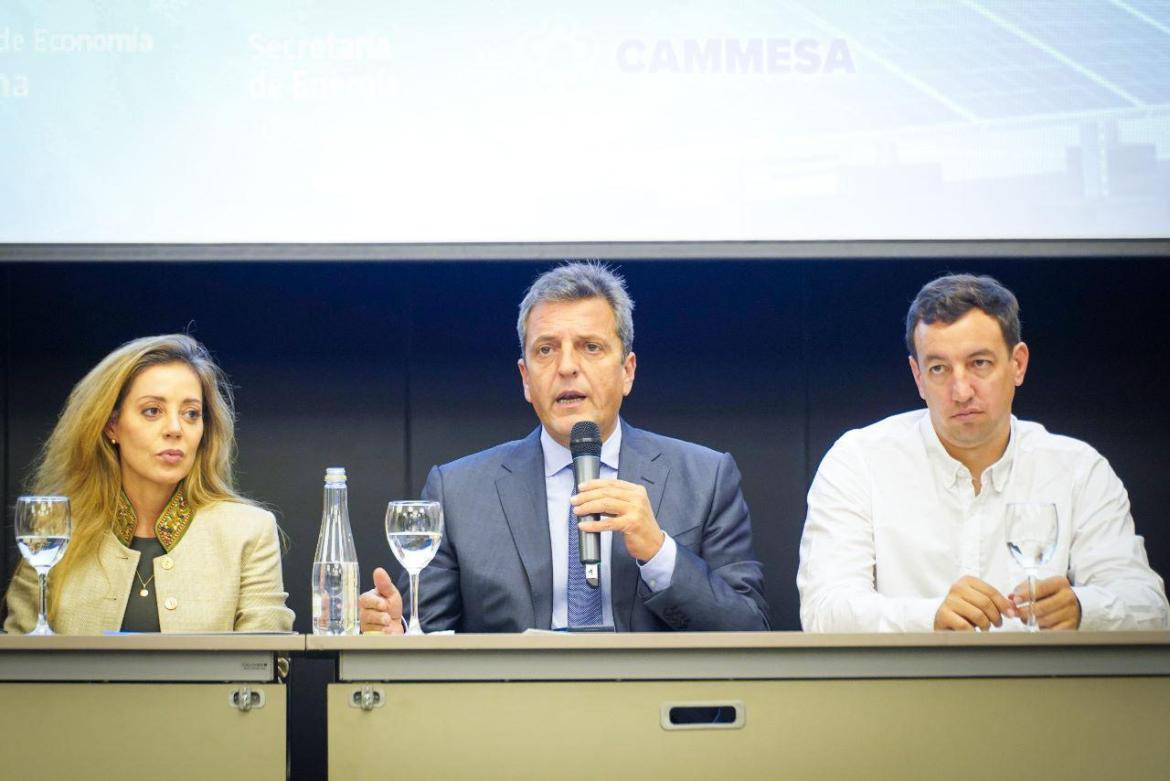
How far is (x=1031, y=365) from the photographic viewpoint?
A: 345cm

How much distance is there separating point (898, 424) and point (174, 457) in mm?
1451

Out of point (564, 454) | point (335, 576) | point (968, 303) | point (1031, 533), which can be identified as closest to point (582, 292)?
point (564, 454)

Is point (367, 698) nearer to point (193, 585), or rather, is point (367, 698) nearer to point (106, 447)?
point (193, 585)

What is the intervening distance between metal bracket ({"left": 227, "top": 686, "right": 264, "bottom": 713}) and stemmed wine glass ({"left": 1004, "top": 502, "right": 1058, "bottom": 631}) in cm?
103

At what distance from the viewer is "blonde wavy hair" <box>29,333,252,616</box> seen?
2416 mm

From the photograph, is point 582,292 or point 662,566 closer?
point 662,566

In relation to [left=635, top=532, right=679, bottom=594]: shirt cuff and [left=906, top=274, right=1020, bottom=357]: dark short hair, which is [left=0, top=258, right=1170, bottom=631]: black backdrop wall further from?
[left=635, top=532, right=679, bottom=594]: shirt cuff

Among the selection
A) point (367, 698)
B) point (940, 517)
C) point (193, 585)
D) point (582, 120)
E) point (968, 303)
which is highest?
point (582, 120)

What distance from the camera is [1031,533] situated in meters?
1.79

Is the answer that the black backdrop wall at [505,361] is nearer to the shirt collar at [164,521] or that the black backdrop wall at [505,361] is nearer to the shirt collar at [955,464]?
the shirt collar at [955,464]

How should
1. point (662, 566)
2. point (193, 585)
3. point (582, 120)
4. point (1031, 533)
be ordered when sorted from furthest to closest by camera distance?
point (582, 120) < point (193, 585) < point (662, 566) < point (1031, 533)

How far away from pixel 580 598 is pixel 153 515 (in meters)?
0.85

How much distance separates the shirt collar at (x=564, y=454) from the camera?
2562 millimetres

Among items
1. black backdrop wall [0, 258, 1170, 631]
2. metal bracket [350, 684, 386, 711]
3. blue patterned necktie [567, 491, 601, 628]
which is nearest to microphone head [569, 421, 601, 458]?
blue patterned necktie [567, 491, 601, 628]
